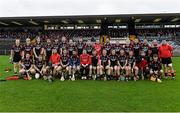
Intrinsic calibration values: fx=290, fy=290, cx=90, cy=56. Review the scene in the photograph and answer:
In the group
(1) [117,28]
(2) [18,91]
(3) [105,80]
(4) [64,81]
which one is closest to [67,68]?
(4) [64,81]

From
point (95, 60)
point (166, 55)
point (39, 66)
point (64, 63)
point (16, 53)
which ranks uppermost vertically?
point (16, 53)

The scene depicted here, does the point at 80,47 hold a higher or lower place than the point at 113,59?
higher

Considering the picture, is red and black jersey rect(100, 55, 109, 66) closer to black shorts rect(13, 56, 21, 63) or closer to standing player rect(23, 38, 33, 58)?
standing player rect(23, 38, 33, 58)

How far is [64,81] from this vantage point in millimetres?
11055

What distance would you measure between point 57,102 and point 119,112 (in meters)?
1.77

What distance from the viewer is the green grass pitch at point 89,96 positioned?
6923 mm

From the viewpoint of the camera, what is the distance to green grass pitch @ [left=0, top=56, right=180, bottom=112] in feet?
22.7

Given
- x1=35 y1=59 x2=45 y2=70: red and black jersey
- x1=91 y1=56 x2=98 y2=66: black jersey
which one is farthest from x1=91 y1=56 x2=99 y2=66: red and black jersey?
x1=35 y1=59 x2=45 y2=70: red and black jersey

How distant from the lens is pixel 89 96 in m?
8.18

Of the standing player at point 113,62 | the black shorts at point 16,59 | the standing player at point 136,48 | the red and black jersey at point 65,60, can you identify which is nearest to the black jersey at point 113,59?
the standing player at point 113,62

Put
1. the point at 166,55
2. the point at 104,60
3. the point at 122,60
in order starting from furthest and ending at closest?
the point at 166,55
the point at 104,60
the point at 122,60

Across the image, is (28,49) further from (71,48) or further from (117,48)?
(117,48)

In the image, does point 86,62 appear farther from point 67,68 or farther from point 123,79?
point 123,79

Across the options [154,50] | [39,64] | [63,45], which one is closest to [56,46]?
[63,45]
